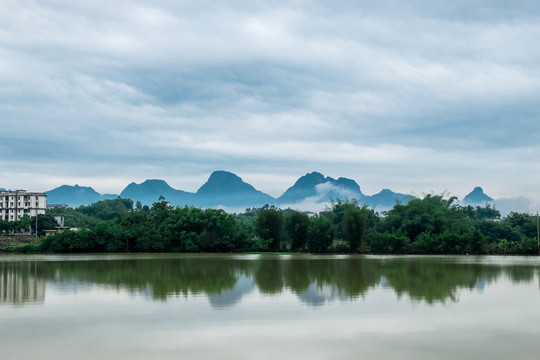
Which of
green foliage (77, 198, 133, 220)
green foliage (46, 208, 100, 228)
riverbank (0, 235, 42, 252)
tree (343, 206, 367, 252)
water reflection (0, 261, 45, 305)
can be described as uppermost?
green foliage (77, 198, 133, 220)

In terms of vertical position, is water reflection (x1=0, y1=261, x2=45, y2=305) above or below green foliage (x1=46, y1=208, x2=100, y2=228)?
below

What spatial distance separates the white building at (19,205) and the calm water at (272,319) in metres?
83.3

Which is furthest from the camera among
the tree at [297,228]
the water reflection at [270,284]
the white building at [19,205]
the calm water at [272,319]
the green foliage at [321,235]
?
the white building at [19,205]

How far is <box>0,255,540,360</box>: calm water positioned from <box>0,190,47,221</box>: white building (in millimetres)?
83278

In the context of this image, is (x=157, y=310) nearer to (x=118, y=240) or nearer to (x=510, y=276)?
(x=510, y=276)

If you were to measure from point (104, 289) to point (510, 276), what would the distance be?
15.5 meters

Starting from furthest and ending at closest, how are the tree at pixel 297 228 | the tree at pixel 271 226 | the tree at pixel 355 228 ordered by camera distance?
the tree at pixel 271 226 < the tree at pixel 297 228 < the tree at pixel 355 228

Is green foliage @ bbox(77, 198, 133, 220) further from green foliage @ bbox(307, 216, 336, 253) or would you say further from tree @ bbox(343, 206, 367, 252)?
tree @ bbox(343, 206, 367, 252)

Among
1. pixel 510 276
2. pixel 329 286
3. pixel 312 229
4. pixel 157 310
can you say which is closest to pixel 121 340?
pixel 157 310

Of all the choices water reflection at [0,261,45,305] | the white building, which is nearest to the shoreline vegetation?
water reflection at [0,261,45,305]

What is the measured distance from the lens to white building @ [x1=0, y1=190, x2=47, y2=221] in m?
94.8

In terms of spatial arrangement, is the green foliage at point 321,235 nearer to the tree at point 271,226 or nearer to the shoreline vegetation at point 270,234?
the shoreline vegetation at point 270,234

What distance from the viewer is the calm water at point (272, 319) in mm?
8484

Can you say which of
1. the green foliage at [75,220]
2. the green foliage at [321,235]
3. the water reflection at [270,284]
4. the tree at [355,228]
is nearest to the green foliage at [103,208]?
the green foliage at [75,220]
